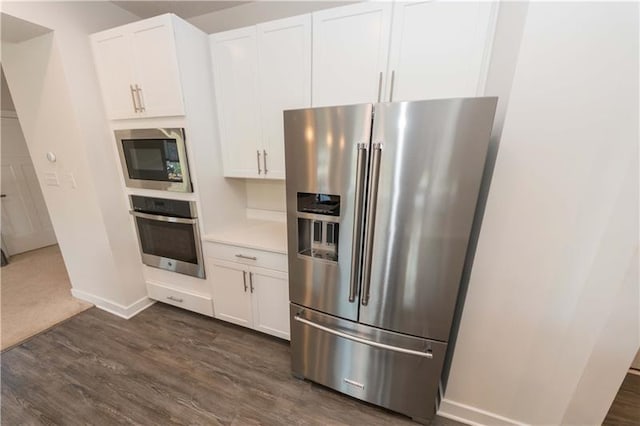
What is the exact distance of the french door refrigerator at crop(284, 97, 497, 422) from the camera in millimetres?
965

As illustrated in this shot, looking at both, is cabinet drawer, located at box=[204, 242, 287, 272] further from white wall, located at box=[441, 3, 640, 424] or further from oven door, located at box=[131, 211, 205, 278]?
white wall, located at box=[441, 3, 640, 424]

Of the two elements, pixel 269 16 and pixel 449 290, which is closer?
pixel 449 290

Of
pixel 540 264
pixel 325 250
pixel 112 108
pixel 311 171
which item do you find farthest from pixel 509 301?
pixel 112 108

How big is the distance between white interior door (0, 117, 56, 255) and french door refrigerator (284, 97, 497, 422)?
15.6 ft

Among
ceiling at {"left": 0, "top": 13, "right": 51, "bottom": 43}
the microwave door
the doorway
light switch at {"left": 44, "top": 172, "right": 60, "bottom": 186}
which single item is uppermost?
ceiling at {"left": 0, "top": 13, "right": 51, "bottom": 43}

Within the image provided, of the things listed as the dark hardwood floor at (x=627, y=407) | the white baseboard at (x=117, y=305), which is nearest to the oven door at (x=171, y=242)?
the white baseboard at (x=117, y=305)

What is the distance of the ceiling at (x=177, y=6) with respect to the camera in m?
1.90

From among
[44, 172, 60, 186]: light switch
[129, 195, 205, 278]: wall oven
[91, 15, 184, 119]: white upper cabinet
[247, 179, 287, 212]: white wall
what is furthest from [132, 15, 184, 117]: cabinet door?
[44, 172, 60, 186]: light switch

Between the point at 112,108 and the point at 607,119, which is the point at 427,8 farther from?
the point at 112,108

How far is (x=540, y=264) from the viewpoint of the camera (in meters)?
1.04

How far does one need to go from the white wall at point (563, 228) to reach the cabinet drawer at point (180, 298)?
6.60ft

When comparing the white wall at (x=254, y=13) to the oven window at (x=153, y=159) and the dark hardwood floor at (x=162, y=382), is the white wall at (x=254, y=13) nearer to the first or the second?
the oven window at (x=153, y=159)

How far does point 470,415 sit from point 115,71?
340 cm

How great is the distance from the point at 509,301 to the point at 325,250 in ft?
3.17
